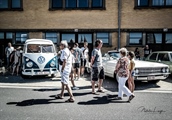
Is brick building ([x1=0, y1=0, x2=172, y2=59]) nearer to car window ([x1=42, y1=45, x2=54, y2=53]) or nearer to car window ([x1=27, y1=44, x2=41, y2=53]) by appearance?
car window ([x1=42, y1=45, x2=54, y2=53])

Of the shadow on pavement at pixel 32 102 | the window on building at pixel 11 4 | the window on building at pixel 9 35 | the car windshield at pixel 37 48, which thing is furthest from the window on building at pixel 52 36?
the shadow on pavement at pixel 32 102

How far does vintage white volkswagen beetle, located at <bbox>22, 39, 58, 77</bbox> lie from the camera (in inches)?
391

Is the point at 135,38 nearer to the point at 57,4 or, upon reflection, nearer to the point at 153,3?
the point at 153,3

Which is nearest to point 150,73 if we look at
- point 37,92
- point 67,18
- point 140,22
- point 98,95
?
point 98,95

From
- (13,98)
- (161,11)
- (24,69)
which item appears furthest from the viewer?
(161,11)

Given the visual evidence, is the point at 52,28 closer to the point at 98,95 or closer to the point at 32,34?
the point at 32,34

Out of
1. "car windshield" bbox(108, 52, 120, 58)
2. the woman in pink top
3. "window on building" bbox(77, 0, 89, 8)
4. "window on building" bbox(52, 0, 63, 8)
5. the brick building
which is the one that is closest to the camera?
the woman in pink top

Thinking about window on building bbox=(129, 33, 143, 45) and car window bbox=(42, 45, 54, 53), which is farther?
window on building bbox=(129, 33, 143, 45)

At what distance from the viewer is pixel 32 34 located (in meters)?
17.5

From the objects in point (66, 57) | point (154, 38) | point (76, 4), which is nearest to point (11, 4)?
point (76, 4)

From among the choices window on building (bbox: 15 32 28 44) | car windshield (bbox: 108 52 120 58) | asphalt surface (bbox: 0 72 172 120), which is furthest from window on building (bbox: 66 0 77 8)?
asphalt surface (bbox: 0 72 172 120)

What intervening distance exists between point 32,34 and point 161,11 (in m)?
11.1

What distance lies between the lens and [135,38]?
1697 cm

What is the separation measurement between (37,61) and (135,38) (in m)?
9.83
